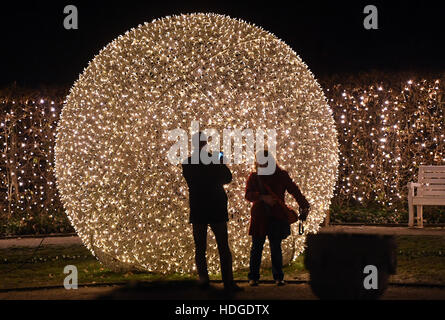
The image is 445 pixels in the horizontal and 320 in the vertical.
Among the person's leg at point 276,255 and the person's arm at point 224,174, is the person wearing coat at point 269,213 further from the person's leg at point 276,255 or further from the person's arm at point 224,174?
the person's arm at point 224,174

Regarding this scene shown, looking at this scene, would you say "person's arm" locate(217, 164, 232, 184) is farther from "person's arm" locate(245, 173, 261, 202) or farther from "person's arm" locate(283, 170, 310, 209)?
"person's arm" locate(283, 170, 310, 209)

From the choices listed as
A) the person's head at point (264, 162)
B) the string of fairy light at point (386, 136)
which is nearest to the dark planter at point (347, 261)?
the person's head at point (264, 162)

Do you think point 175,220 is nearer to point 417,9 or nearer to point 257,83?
point 257,83

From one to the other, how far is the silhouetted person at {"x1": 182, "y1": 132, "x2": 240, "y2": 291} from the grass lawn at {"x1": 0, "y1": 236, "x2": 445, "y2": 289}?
845mm

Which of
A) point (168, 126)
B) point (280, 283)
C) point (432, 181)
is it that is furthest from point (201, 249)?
point (432, 181)

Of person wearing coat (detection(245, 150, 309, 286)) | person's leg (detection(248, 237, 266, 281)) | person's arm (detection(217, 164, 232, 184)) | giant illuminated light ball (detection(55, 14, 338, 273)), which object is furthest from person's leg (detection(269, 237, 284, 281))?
person's arm (detection(217, 164, 232, 184))

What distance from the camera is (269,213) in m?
7.24

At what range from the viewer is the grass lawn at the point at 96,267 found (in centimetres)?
790

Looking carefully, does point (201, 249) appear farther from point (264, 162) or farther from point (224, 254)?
point (264, 162)

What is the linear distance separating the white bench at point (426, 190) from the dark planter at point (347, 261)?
5.82 m

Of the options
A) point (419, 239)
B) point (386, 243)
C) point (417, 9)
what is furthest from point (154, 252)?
point (417, 9)

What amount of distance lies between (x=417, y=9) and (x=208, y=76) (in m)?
22.5

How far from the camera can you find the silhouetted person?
7.00 m

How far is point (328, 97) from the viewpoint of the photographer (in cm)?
1399
